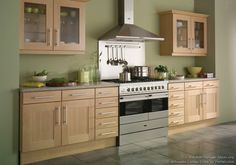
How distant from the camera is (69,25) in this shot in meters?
4.11

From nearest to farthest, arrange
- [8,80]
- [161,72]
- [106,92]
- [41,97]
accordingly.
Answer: [8,80]
[41,97]
[106,92]
[161,72]

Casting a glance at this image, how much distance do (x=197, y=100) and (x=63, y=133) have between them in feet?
8.41

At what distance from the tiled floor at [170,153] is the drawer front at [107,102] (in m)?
0.61

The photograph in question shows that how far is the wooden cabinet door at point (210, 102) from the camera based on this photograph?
534 centimetres

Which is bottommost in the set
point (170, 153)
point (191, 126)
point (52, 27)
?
point (170, 153)

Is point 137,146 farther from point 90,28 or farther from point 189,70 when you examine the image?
point 189,70

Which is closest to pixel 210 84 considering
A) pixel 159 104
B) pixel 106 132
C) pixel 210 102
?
pixel 210 102

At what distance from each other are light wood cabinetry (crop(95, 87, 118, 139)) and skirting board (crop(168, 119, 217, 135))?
4.02 ft

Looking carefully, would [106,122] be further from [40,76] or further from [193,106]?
[193,106]

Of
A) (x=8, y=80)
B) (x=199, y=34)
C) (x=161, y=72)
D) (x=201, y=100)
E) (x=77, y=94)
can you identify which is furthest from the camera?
(x=199, y=34)

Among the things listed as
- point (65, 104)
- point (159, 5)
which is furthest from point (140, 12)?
point (65, 104)

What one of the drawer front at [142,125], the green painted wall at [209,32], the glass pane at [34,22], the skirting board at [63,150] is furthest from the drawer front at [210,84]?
the glass pane at [34,22]

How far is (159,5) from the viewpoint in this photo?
539cm

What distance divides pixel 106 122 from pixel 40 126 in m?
0.93
